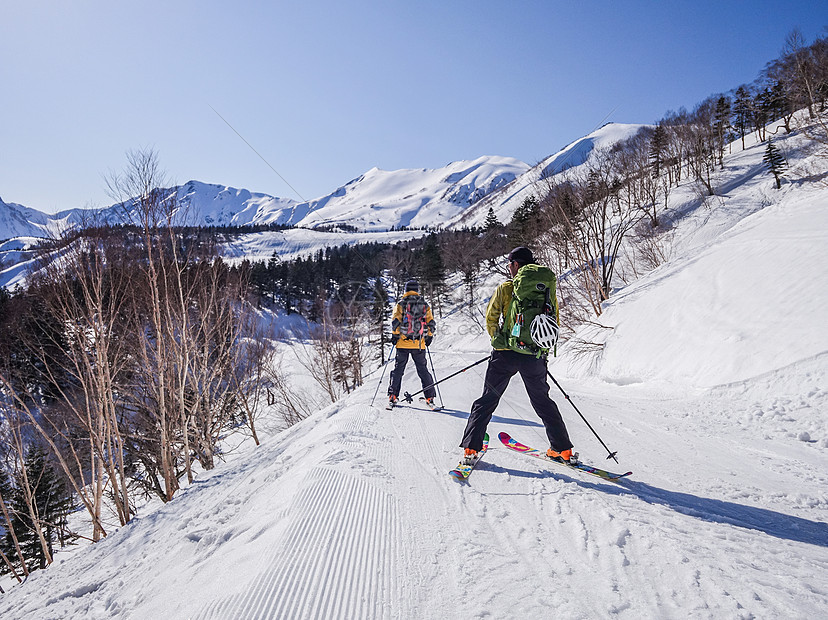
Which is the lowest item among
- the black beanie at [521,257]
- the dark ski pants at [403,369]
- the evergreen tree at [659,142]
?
the dark ski pants at [403,369]

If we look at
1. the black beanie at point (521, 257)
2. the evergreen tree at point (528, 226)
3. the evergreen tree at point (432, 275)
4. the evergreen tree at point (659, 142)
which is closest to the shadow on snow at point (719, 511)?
the black beanie at point (521, 257)

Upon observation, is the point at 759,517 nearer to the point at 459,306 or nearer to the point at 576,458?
the point at 576,458

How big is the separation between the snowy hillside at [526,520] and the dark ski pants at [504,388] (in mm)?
343

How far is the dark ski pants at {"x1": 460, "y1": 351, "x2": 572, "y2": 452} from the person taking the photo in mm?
3576

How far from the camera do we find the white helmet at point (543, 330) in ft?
11.2

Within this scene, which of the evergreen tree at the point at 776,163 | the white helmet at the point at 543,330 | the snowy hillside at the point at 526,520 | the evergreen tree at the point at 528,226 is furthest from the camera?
the evergreen tree at the point at 776,163

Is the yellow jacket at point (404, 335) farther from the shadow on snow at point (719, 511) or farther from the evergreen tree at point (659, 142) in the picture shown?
the evergreen tree at point (659, 142)

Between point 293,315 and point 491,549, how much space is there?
63.0 metres

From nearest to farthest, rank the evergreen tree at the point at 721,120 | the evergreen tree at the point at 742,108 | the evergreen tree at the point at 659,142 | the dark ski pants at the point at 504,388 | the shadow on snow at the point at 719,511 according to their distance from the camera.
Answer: the shadow on snow at the point at 719,511 → the dark ski pants at the point at 504,388 → the evergreen tree at the point at 659,142 → the evergreen tree at the point at 721,120 → the evergreen tree at the point at 742,108

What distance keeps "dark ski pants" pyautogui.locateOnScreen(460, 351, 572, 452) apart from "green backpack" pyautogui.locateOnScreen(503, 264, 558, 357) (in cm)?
13

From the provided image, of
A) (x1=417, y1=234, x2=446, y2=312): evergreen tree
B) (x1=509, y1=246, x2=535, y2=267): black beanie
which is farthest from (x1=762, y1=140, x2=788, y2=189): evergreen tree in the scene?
(x1=509, y1=246, x2=535, y2=267): black beanie

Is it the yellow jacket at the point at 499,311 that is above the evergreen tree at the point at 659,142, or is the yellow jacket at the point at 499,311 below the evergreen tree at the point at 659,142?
below

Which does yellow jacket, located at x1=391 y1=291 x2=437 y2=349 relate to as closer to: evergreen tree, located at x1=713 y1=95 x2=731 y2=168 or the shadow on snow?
the shadow on snow

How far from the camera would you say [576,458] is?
3.68 meters
